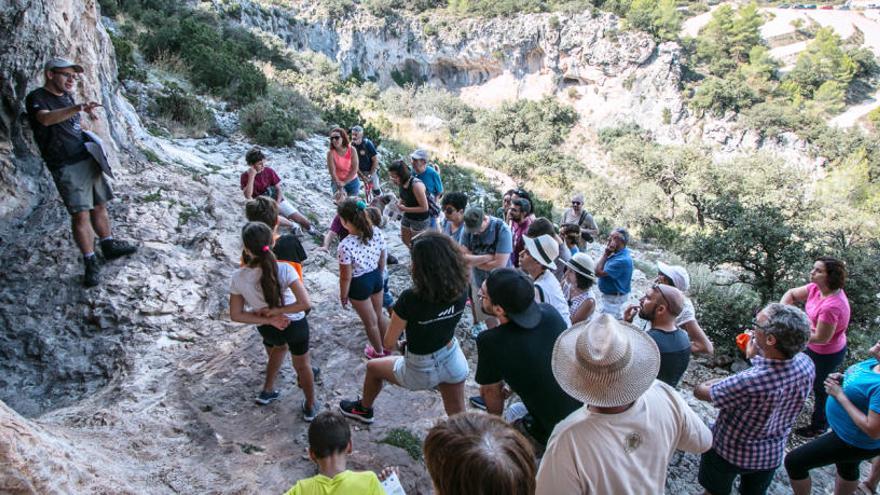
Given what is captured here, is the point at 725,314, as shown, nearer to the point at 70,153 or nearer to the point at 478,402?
the point at 478,402

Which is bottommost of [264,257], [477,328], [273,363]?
[477,328]

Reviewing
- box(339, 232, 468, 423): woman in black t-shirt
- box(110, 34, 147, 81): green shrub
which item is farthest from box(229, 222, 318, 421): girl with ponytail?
box(110, 34, 147, 81): green shrub

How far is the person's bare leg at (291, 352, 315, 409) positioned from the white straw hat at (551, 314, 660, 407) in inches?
78.5

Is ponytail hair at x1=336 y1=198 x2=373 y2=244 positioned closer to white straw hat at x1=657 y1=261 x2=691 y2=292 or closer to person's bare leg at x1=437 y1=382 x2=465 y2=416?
person's bare leg at x1=437 y1=382 x2=465 y2=416

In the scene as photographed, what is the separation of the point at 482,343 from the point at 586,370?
705 mm

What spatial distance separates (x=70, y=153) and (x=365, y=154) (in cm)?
365

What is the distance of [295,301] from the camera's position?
10.2 ft

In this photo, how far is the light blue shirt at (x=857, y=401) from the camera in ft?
8.93

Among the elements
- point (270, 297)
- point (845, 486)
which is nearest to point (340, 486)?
point (270, 297)

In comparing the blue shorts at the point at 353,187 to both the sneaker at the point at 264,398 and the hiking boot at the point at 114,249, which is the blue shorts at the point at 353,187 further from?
the sneaker at the point at 264,398

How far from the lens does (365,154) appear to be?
7.11 m

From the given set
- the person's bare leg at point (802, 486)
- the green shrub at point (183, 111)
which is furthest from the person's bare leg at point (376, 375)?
the green shrub at point (183, 111)

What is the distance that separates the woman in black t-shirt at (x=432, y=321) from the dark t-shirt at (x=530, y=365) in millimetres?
450

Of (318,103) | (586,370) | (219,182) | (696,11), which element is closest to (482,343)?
(586,370)
